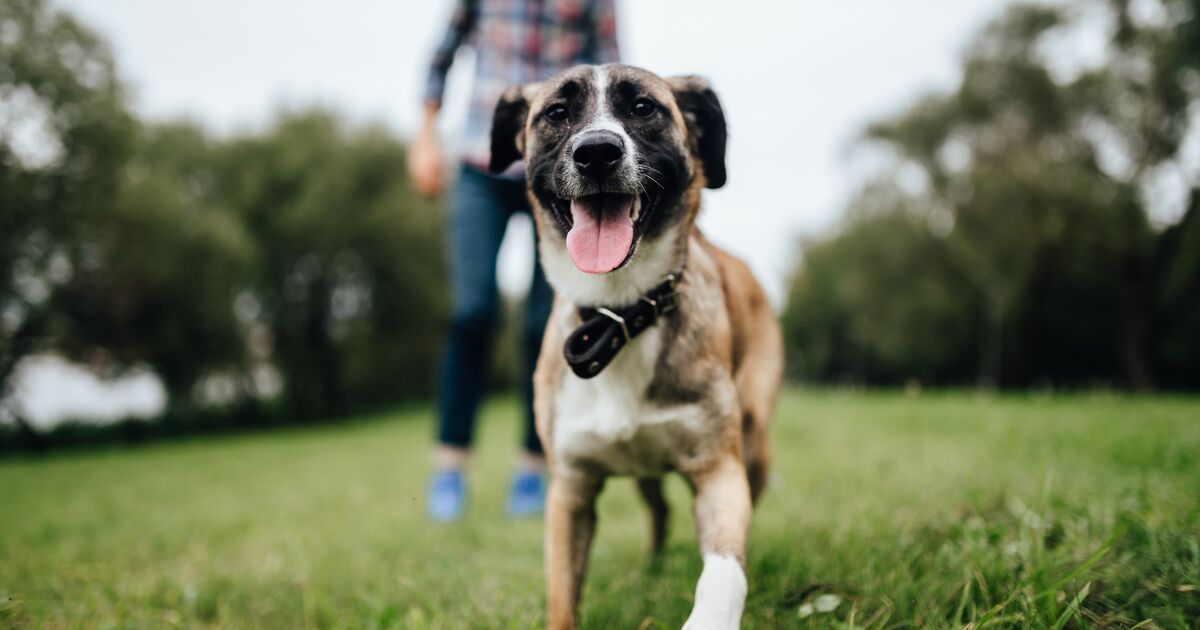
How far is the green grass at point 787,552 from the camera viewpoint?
176 centimetres

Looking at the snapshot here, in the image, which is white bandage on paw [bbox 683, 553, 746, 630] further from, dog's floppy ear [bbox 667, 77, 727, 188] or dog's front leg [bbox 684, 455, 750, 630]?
dog's floppy ear [bbox 667, 77, 727, 188]

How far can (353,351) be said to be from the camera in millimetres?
28703

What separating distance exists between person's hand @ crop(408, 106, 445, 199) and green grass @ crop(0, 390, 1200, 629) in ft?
5.96

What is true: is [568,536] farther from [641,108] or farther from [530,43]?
[530,43]

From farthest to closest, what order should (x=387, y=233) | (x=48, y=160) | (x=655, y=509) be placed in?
(x=387, y=233)
(x=48, y=160)
(x=655, y=509)

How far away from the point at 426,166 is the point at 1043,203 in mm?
19980

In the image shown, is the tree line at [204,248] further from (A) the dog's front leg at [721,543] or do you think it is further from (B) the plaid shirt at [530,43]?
(A) the dog's front leg at [721,543]

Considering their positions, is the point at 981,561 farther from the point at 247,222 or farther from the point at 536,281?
the point at 247,222

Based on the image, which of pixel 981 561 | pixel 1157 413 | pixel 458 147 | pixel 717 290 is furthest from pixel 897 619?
pixel 1157 413

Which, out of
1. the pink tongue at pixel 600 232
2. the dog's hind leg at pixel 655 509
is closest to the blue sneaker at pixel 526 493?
the dog's hind leg at pixel 655 509

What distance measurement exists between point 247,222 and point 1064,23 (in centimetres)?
2618

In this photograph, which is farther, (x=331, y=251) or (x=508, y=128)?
(x=331, y=251)

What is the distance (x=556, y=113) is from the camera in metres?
2.23

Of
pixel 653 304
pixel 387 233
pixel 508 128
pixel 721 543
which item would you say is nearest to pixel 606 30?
pixel 508 128
